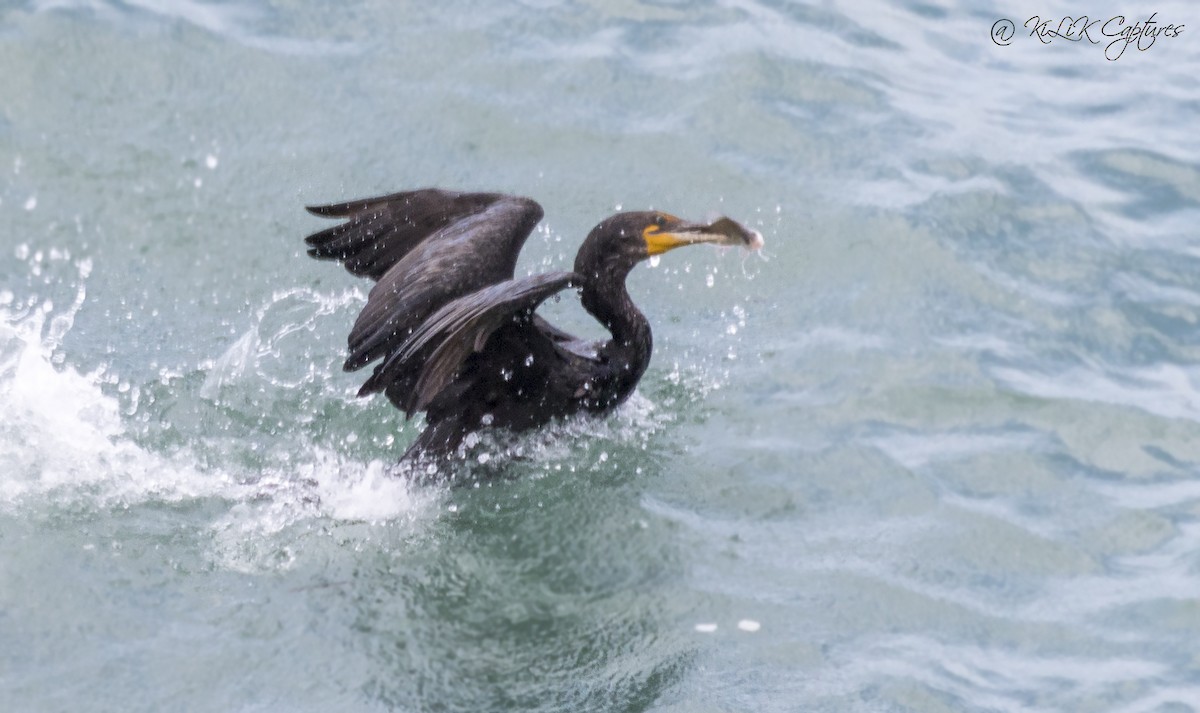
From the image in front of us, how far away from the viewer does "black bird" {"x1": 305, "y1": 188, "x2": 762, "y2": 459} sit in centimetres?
547

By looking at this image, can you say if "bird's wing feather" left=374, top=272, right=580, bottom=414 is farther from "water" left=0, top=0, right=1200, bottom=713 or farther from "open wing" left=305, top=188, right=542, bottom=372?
"water" left=0, top=0, right=1200, bottom=713

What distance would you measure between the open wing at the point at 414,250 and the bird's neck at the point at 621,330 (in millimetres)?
369

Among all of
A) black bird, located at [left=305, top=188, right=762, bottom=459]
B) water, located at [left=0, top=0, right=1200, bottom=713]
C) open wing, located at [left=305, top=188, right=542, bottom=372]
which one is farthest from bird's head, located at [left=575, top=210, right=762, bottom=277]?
water, located at [left=0, top=0, right=1200, bottom=713]

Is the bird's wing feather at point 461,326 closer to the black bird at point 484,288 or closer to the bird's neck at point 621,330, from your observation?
the black bird at point 484,288

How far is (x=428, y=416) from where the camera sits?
5918mm

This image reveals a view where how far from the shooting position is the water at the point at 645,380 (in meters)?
5.09

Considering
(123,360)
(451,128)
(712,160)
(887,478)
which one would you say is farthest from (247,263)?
(887,478)

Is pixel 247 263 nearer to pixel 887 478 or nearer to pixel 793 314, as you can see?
pixel 793 314

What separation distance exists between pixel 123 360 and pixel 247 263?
2.95ft

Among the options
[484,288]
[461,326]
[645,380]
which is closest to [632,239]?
[484,288]

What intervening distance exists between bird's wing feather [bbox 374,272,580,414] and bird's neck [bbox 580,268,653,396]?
2.83 feet

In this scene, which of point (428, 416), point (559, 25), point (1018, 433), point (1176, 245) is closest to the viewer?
point (428, 416)

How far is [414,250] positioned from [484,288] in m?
0.63

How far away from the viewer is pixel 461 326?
4.81 metres
